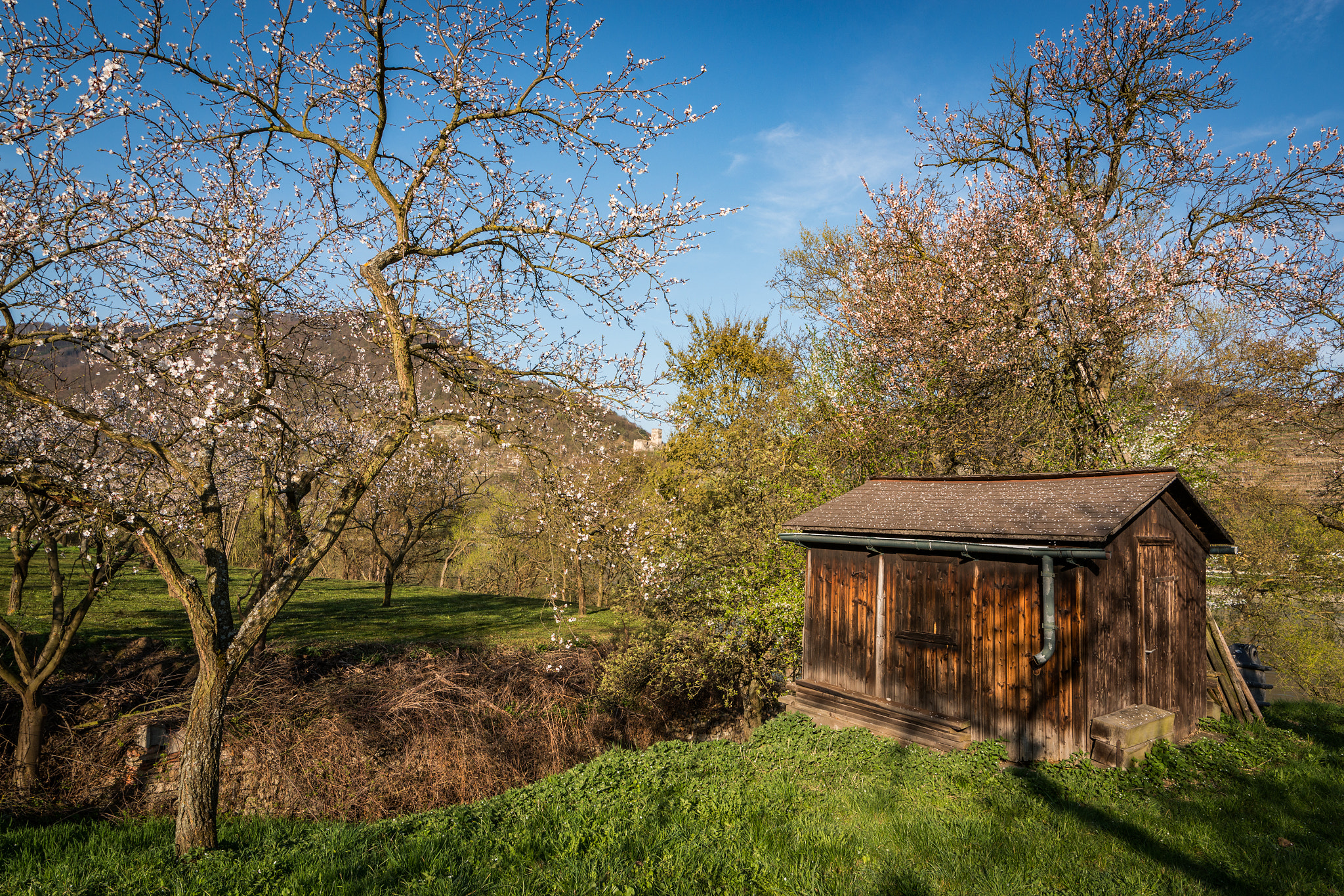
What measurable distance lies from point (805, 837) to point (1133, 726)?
476 centimetres

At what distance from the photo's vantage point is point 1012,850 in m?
5.19

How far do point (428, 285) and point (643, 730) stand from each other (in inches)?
400

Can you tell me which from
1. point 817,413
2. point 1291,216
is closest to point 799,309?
point 817,413

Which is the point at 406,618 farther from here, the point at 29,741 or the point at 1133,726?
the point at 1133,726

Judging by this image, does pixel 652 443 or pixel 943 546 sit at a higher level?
pixel 652 443

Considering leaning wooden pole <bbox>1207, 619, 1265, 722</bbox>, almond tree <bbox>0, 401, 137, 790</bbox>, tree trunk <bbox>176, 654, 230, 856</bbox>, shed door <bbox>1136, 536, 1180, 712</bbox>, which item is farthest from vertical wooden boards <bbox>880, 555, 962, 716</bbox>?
almond tree <bbox>0, 401, 137, 790</bbox>

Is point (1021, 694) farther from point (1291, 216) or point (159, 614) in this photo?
point (159, 614)

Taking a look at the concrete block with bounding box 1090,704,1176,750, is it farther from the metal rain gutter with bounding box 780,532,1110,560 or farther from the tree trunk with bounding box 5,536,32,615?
the tree trunk with bounding box 5,536,32,615

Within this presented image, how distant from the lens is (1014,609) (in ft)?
27.2

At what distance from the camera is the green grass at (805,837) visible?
4.73m

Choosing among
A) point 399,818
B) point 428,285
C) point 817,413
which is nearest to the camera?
point 399,818

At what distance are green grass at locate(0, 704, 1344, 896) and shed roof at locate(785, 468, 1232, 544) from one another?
8.91 ft

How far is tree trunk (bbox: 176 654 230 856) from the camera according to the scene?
586cm

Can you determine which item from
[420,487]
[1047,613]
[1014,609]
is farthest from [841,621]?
[420,487]
